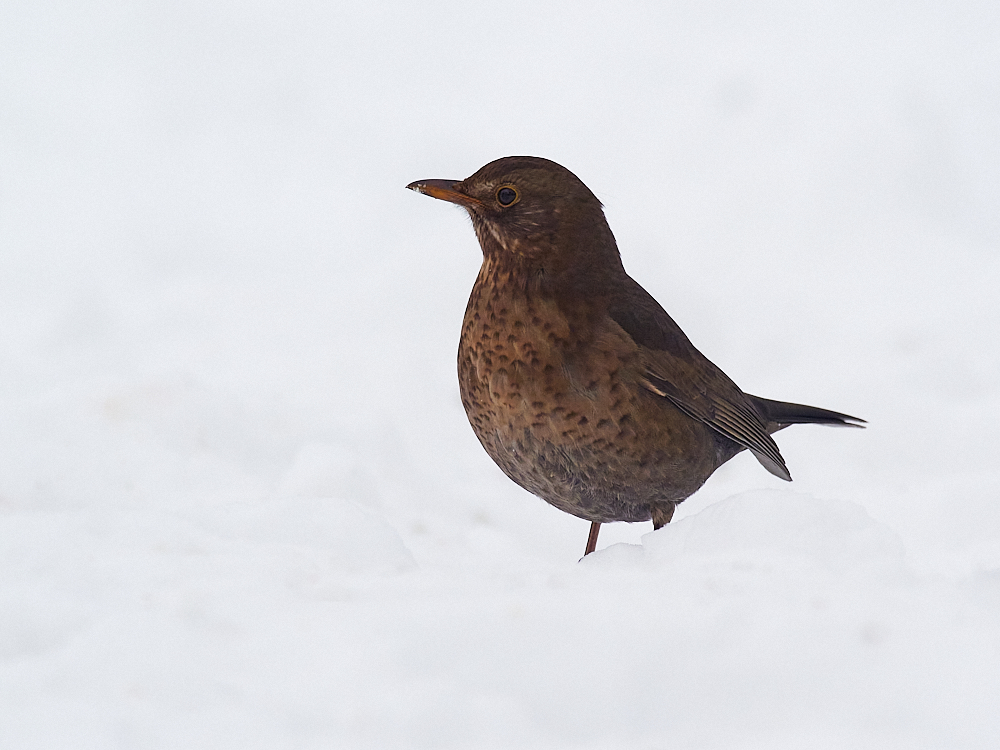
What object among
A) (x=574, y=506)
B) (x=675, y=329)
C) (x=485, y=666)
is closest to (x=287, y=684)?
(x=485, y=666)

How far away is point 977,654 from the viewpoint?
2.44 m

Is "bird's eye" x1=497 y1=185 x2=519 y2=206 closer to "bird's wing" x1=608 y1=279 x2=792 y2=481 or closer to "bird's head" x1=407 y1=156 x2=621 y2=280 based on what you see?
"bird's head" x1=407 y1=156 x2=621 y2=280

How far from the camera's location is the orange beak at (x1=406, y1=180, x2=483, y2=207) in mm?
4063

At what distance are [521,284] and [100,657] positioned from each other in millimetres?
1951

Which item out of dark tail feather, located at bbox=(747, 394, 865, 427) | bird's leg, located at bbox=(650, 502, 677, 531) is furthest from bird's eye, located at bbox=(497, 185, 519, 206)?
dark tail feather, located at bbox=(747, 394, 865, 427)

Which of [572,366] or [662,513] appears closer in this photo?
[572,366]

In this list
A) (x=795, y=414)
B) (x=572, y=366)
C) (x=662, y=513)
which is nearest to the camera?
(x=572, y=366)

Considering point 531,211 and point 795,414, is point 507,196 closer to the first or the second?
point 531,211

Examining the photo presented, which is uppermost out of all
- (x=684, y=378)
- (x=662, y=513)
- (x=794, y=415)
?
(x=684, y=378)

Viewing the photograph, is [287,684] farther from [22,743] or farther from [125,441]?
[125,441]

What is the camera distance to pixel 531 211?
399 cm

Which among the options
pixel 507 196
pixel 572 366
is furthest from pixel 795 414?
pixel 507 196

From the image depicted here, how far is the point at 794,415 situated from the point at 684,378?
1076mm

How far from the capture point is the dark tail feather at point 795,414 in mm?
4824
